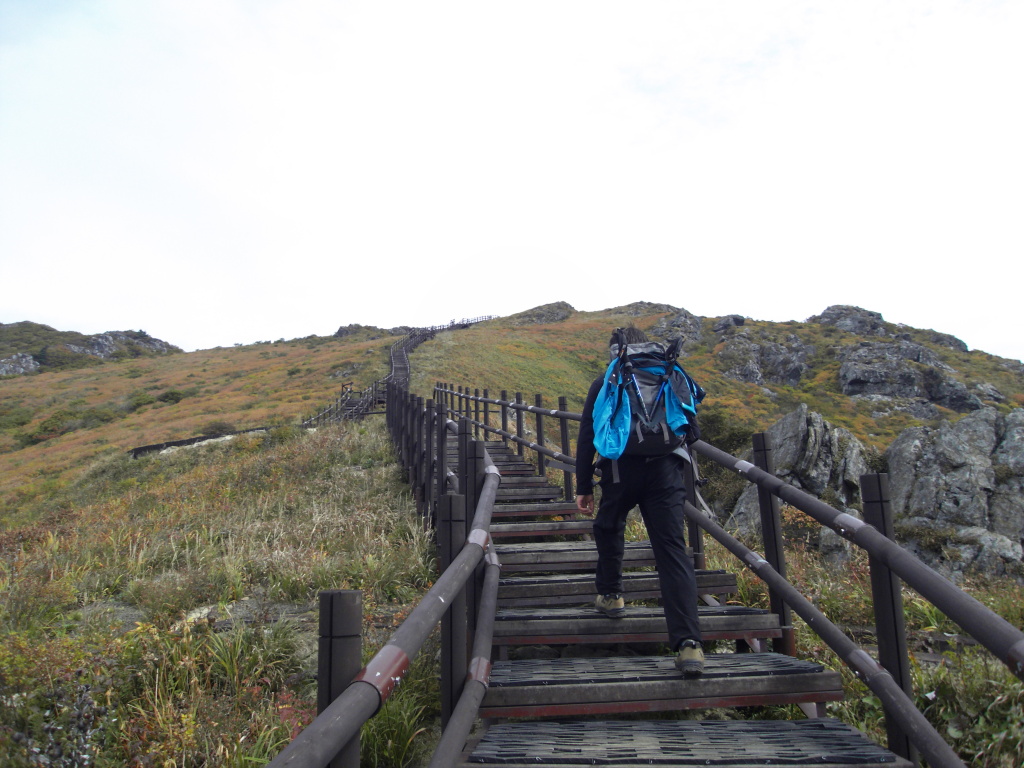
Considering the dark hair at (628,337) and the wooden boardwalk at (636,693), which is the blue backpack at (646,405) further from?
the wooden boardwalk at (636,693)

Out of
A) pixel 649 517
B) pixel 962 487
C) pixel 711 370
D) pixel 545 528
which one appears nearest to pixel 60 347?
pixel 711 370

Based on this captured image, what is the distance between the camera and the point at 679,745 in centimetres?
241

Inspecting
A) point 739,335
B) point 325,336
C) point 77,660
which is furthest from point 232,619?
point 325,336

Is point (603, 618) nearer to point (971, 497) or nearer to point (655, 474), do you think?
point (655, 474)

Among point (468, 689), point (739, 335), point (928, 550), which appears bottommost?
point (928, 550)

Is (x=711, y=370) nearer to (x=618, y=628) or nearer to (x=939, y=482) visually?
(x=939, y=482)

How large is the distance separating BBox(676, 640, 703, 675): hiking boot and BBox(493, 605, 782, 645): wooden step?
56 cm

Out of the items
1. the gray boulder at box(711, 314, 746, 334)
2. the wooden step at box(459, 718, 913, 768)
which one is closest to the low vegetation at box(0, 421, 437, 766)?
the wooden step at box(459, 718, 913, 768)

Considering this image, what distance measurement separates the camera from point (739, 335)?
6394cm

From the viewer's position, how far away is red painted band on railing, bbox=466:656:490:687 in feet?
7.91

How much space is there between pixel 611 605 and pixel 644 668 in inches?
21.0

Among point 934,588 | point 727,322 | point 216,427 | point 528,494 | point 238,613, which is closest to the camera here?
point 934,588

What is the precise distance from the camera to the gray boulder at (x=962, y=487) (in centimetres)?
1204

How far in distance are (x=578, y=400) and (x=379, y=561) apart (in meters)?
33.4
